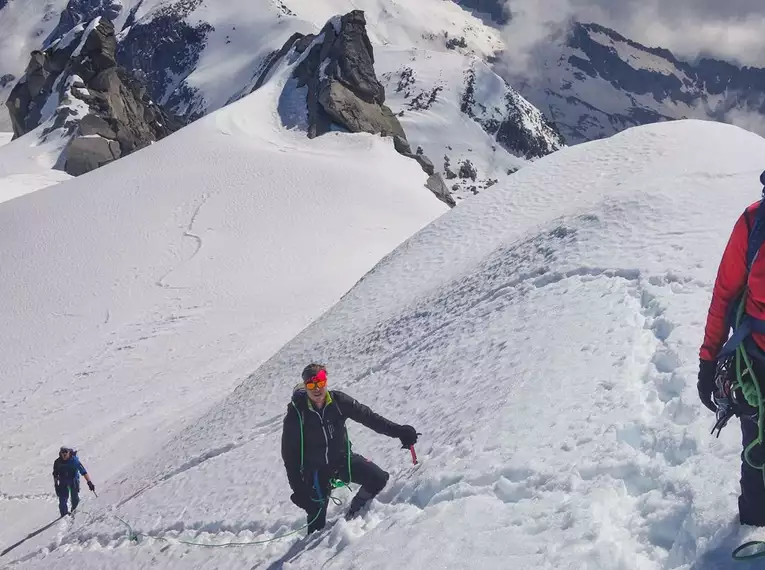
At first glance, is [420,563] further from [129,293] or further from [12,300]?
[12,300]

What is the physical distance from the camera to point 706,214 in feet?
38.7

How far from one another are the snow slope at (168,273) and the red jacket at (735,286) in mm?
13432

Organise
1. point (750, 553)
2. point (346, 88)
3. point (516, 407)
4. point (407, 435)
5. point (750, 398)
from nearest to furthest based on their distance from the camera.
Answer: point (750, 398) → point (750, 553) → point (407, 435) → point (516, 407) → point (346, 88)

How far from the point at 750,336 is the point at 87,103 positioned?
64.2m

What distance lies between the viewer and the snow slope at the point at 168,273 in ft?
60.8

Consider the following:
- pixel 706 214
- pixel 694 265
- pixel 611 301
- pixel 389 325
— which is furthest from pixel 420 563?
pixel 706 214

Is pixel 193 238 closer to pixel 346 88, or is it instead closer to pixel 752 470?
pixel 346 88

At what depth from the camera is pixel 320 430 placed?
6.48 m

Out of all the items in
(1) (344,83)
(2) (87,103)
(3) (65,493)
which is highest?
(2) (87,103)

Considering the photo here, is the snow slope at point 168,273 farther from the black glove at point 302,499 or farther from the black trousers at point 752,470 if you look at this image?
the black trousers at point 752,470

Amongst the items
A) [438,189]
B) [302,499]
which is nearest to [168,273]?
[438,189]

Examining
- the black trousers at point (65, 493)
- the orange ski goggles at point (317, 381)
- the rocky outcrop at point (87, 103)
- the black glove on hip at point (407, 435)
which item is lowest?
the black trousers at point (65, 493)

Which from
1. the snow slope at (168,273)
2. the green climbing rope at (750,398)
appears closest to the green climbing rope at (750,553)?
the green climbing rope at (750,398)

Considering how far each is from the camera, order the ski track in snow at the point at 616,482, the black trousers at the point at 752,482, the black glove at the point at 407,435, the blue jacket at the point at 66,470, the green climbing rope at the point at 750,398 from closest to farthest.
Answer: the green climbing rope at the point at 750,398
the black trousers at the point at 752,482
the ski track in snow at the point at 616,482
the black glove at the point at 407,435
the blue jacket at the point at 66,470
